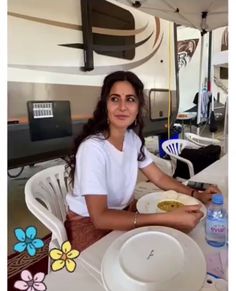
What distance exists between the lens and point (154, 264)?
385 millimetres

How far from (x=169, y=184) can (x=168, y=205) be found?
0.17 m

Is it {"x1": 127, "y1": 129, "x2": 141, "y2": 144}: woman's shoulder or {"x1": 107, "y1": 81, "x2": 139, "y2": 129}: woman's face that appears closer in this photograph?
{"x1": 107, "y1": 81, "x2": 139, "y2": 129}: woman's face

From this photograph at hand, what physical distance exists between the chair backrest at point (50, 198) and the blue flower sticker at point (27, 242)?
15cm

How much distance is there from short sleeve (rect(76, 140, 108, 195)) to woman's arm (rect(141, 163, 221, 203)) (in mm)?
277

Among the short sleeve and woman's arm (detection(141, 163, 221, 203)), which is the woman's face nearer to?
the short sleeve

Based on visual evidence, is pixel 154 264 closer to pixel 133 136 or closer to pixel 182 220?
pixel 182 220

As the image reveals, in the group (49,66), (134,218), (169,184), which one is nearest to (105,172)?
(134,218)

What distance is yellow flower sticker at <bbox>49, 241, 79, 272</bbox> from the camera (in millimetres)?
402

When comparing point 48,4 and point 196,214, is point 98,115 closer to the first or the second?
point 196,214

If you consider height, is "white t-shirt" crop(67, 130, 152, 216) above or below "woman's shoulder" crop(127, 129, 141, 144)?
below

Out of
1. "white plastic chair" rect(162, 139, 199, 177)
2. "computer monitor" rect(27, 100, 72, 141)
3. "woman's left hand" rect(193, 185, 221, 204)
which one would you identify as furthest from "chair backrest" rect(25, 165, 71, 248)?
"white plastic chair" rect(162, 139, 199, 177)

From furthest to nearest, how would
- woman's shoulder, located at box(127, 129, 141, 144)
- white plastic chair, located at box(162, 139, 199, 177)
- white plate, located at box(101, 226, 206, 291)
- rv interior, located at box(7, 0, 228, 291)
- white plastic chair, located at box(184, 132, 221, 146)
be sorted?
1. white plastic chair, located at box(184, 132, 221, 146)
2. white plastic chair, located at box(162, 139, 199, 177)
3. rv interior, located at box(7, 0, 228, 291)
4. woman's shoulder, located at box(127, 129, 141, 144)
5. white plate, located at box(101, 226, 206, 291)

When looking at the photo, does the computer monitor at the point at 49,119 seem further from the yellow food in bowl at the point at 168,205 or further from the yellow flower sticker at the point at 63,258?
the yellow flower sticker at the point at 63,258
